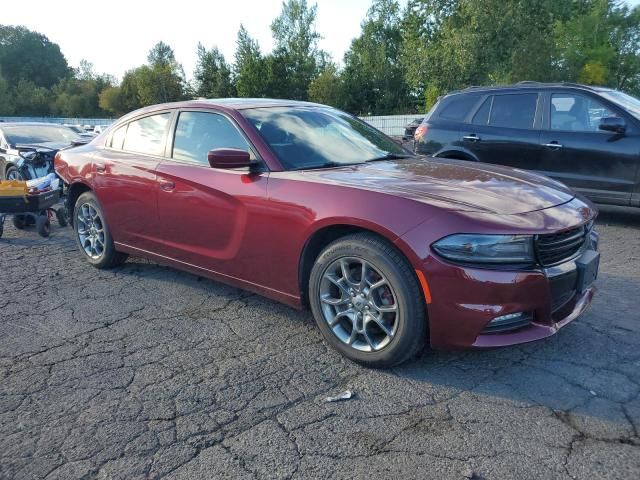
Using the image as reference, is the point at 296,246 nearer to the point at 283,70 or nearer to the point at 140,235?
the point at 140,235

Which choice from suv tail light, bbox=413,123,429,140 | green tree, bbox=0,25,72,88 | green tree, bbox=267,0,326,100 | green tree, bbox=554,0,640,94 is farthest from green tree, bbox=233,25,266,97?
green tree, bbox=0,25,72,88

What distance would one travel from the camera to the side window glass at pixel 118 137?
5.04 meters

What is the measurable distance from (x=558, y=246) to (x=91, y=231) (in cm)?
431

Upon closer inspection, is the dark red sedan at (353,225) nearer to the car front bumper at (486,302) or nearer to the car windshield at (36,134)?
the car front bumper at (486,302)

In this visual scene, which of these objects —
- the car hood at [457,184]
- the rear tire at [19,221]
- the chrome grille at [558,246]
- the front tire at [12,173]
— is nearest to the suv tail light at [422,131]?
the car hood at [457,184]

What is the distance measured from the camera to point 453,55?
36.4m

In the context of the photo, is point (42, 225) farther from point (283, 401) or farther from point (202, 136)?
point (283, 401)

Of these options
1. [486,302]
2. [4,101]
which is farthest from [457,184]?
[4,101]

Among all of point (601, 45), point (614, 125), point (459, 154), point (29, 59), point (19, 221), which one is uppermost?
point (29, 59)

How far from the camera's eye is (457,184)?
3.33 m

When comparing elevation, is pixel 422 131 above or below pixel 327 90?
below

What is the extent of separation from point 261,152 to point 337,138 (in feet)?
2.36

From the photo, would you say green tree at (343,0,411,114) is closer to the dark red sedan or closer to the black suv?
the black suv

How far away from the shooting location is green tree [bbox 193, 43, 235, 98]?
51688 millimetres
